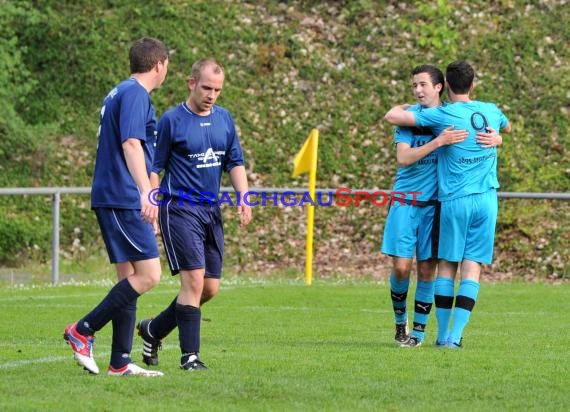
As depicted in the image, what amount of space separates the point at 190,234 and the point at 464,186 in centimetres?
261

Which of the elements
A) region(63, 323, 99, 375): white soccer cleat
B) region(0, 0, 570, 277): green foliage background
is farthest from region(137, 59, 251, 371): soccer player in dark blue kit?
region(0, 0, 570, 277): green foliage background

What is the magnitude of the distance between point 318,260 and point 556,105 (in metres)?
6.01

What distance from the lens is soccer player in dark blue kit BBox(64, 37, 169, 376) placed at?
778 cm

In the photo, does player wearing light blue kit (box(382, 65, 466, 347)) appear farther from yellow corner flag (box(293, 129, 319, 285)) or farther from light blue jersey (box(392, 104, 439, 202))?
yellow corner flag (box(293, 129, 319, 285))

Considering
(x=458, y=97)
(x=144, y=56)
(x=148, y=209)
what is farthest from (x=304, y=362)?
(x=458, y=97)

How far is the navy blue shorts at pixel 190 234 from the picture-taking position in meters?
8.34

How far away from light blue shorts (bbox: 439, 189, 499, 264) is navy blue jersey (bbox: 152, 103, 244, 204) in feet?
7.56

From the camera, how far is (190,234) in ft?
27.5

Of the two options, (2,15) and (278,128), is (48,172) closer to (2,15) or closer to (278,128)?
(2,15)

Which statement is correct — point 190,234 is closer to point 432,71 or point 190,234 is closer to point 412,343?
point 412,343

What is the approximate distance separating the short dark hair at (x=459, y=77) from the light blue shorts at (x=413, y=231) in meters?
0.93

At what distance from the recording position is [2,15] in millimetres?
21750

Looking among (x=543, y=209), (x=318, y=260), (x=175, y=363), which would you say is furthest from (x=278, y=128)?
(x=175, y=363)

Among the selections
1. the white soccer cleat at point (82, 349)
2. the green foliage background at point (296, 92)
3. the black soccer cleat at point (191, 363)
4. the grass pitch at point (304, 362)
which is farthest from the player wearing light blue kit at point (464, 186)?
the green foliage background at point (296, 92)
